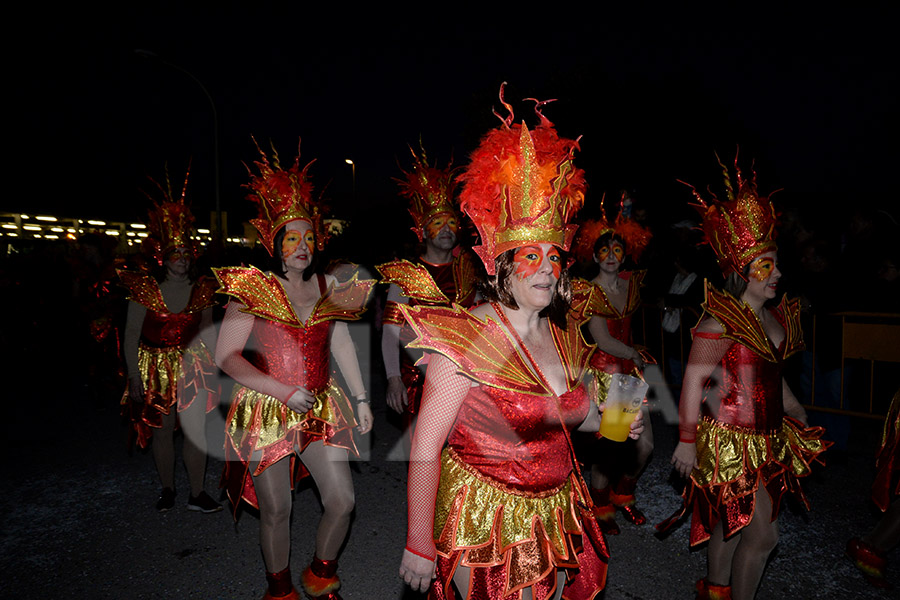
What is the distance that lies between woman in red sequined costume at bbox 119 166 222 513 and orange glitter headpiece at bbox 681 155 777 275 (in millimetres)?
3936

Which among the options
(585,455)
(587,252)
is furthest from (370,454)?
(587,252)

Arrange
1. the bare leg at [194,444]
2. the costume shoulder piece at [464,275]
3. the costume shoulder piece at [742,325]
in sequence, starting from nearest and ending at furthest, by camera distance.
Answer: the costume shoulder piece at [742,325], the bare leg at [194,444], the costume shoulder piece at [464,275]

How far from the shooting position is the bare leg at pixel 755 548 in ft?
9.84

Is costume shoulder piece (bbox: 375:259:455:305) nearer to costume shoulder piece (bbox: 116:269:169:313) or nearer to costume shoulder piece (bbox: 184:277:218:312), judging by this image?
costume shoulder piece (bbox: 184:277:218:312)

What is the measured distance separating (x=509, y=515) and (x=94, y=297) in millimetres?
9192

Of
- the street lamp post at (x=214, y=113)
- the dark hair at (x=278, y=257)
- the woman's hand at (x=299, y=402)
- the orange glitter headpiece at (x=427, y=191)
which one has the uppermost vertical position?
the street lamp post at (x=214, y=113)

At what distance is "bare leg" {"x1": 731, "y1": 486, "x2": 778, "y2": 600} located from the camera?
300 cm

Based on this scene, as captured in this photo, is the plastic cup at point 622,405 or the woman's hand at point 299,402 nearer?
the plastic cup at point 622,405

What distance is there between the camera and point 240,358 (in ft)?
10.7

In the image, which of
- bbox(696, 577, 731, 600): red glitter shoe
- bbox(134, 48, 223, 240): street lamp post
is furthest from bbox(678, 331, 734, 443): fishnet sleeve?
bbox(134, 48, 223, 240): street lamp post

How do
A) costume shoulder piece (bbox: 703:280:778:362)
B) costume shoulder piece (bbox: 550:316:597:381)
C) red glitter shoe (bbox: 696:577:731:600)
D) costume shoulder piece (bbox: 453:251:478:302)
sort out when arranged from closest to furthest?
1. costume shoulder piece (bbox: 550:316:597:381)
2. costume shoulder piece (bbox: 703:280:778:362)
3. red glitter shoe (bbox: 696:577:731:600)
4. costume shoulder piece (bbox: 453:251:478:302)

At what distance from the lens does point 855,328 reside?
6062mm

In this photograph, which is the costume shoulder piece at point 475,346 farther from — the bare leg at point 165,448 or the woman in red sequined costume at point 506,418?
the bare leg at point 165,448

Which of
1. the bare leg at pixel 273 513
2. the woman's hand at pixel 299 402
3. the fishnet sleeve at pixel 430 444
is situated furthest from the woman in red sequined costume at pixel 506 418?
the bare leg at pixel 273 513
